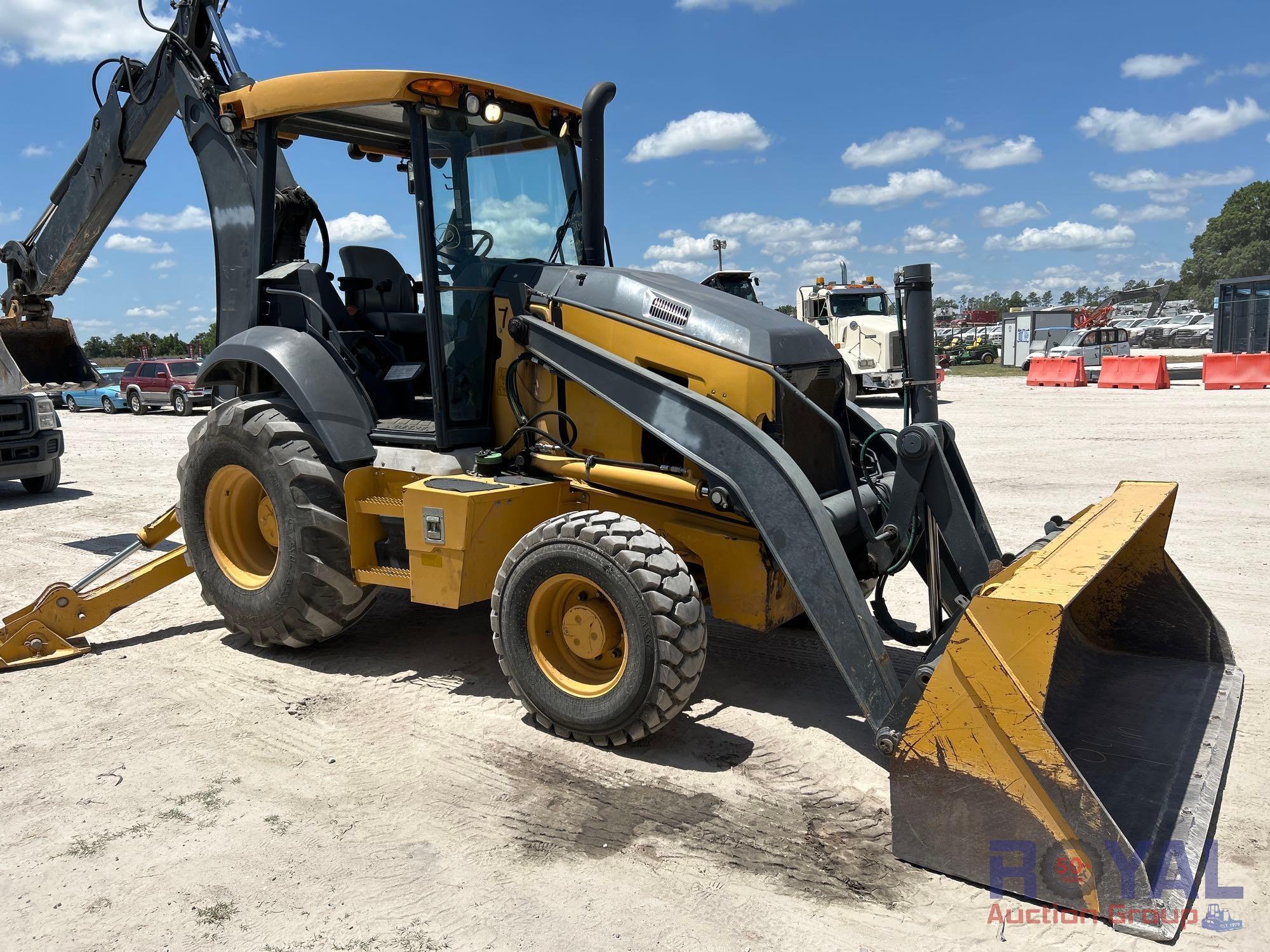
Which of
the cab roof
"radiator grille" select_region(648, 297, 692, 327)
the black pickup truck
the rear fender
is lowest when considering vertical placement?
the black pickup truck

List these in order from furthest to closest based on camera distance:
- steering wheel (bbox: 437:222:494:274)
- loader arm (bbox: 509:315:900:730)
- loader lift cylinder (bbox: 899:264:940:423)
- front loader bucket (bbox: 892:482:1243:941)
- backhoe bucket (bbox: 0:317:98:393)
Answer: backhoe bucket (bbox: 0:317:98:393), steering wheel (bbox: 437:222:494:274), loader lift cylinder (bbox: 899:264:940:423), loader arm (bbox: 509:315:900:730), front loader bucket (bbox: 892:482:1243:941)

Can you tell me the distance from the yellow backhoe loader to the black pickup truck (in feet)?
21.1

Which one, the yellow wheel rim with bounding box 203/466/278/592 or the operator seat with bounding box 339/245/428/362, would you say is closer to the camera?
the yellow wheel rim with bounding box 203/466/278/592

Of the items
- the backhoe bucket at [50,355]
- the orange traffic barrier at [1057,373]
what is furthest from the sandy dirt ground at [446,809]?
the orange traffic barrier at [1057,373]

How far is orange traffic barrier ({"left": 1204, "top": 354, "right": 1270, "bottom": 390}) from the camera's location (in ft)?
77.2

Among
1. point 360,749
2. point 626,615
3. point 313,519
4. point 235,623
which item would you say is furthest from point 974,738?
point 235,623

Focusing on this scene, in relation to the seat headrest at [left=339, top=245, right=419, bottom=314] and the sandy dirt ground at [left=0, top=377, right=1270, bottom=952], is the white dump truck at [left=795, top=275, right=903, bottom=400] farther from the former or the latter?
the seat headrest at [left=339, top=245, right=419, bottom=314]

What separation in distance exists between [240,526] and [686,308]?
10.5ft

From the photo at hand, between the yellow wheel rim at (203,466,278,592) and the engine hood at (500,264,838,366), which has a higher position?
the engine hood at (500,264,838,366)

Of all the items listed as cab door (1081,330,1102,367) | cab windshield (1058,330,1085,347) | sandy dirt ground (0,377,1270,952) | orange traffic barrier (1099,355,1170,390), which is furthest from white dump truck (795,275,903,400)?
sandy dirt ground (0,377,1270,952)

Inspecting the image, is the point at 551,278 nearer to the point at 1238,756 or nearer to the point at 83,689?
the point at 83,689

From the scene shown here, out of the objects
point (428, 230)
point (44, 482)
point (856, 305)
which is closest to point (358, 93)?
point (428, 230)

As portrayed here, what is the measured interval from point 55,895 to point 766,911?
2.47m

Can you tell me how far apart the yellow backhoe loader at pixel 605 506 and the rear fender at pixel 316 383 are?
0.07 feet
